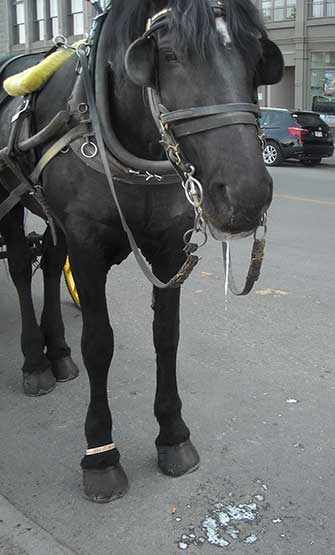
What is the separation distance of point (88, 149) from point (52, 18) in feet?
122

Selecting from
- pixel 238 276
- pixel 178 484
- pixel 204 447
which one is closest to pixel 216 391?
pixel 204 447

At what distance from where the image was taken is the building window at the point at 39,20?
3738 cm

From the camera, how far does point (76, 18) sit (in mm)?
34875

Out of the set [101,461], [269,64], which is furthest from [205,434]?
[269,64]

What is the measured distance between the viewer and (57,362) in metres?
4.44

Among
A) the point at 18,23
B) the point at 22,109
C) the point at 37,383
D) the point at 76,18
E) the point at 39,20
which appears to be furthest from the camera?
the point at 18,23

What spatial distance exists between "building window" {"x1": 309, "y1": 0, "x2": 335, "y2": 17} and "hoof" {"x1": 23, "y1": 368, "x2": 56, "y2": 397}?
2542cm

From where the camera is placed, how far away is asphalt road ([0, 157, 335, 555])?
2.91m

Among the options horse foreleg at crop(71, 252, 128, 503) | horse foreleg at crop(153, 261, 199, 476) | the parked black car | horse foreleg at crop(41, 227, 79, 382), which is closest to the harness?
horse foreleg at crop(71, 252, 128, 503)

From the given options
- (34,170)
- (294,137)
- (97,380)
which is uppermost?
(34,170)

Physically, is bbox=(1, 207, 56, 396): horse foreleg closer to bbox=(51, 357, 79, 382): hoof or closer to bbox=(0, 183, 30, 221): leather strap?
bbox=(51, 357, 79, 382): hoof

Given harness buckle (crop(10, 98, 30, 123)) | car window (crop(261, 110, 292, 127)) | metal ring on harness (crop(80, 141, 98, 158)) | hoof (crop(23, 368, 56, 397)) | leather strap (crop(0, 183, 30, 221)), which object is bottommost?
car window (crop(261, 110, 292, 127))

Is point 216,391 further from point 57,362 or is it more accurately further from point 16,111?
point 16,111

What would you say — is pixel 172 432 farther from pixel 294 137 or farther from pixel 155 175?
pixel 294 137
